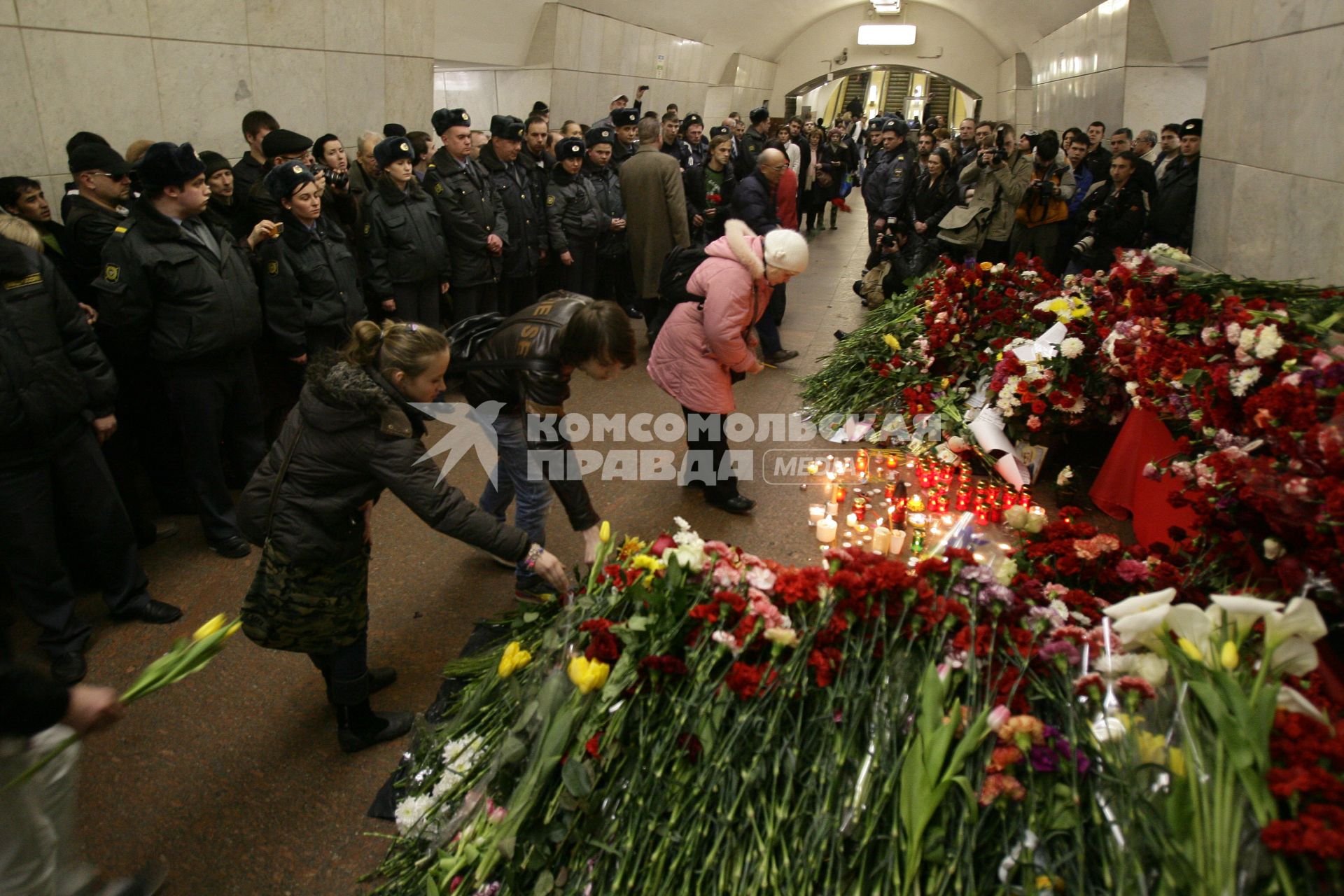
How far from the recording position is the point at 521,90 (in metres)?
11.4

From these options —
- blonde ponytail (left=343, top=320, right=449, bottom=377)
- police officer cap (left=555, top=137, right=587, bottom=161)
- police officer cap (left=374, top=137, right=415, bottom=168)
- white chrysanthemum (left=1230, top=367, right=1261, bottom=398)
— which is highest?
police officer cap (left=555, top=137, right=587, bottom=161)

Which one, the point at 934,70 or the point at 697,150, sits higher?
the point at 934,70

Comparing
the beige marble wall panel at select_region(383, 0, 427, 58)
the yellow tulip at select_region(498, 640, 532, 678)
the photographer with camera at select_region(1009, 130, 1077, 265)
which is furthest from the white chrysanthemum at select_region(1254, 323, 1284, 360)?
the beige marble wall panel at select_region(383, 0, 427, 58)

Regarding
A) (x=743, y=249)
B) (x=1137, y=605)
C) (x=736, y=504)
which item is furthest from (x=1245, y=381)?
(x=736, y=504)

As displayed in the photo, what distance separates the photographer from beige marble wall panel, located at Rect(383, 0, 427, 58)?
7.82 m

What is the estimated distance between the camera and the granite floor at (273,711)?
2713 mm

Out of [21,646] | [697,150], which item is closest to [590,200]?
[697,150]

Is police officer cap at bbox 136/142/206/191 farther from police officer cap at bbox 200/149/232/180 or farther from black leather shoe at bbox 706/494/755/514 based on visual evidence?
black leather shoe at bbox 706/494/755/514

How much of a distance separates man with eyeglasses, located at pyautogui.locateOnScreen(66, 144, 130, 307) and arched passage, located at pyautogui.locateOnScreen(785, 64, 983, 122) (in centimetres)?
2731

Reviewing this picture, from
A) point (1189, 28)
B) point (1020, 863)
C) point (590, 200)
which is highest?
point (1189, 28)

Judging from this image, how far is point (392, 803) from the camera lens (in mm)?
2779

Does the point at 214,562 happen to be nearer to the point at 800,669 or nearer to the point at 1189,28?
the point at 800,669

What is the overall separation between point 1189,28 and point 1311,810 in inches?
438

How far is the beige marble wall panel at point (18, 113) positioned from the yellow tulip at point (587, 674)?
460 cm
